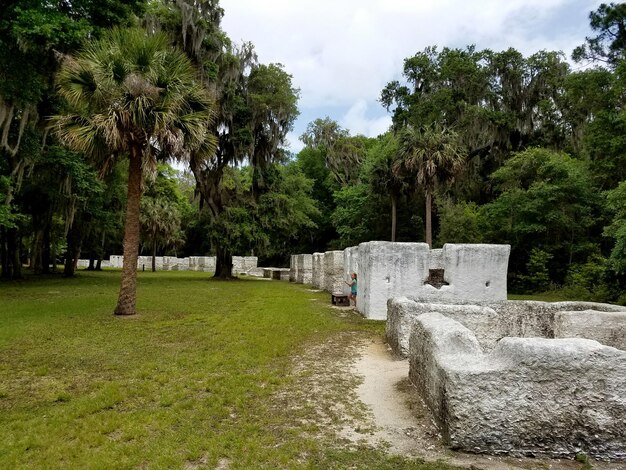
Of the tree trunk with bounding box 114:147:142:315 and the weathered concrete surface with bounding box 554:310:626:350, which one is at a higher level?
the tree trunk with bounding box 114:147:142:315

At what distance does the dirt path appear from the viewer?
12.1 feet

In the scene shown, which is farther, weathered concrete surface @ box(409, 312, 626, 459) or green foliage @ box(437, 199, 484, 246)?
green foliage @ box(437, 199, 484, 246)

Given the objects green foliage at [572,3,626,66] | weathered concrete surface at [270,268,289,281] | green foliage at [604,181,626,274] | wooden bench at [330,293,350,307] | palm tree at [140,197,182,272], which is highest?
green foliage at [572,3,626,66]

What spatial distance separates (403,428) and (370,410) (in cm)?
56

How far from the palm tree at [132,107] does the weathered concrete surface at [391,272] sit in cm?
534

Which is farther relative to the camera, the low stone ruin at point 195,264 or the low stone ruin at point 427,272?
the low stone ruin at point 195,264

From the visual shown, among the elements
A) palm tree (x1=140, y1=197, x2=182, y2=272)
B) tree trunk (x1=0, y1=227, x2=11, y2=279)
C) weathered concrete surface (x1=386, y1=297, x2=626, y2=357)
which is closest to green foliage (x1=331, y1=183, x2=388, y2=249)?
palm tree (x1=140, y1=197, x2=182, y2=272)

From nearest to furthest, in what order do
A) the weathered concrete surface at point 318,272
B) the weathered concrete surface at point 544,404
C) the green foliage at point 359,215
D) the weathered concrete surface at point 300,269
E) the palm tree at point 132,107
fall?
the weathered concrete surface at point 544,404 → the palm tree at point 132,107 → the weathered concrete surface at point 318,272 → the weathered concrete surface at point 300,269 → the green foliage at point 359,215

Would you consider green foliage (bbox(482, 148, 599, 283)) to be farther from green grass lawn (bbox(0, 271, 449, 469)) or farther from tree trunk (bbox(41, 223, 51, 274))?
tree trunk (bbox(41, 223, 51, 274))

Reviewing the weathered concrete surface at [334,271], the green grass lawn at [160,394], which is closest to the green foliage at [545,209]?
the weathered concrete surface at [334,271]

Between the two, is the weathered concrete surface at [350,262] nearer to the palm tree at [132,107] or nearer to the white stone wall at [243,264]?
the palm tree at [132,107]

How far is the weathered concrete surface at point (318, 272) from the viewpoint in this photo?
21.4m

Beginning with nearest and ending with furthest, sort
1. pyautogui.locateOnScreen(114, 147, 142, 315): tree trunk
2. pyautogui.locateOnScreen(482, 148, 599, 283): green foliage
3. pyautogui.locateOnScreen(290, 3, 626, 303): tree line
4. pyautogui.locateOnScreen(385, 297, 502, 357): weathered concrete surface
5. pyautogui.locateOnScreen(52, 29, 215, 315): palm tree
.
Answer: pyautogui.locateOnScreen(385, 297, 502, 357): weathered concrete surface < pyautogui.locateOnScreen(52, 29, 215, 315): palm tree < pyautogui.locateOnScreen(114, 147, 142, 315): tree trunk < pyautogui.locateOnScreen(290, 3, 626, 303): tree line < pyautogui.locateOnScreen(482, 148, 599, 283): green foliage

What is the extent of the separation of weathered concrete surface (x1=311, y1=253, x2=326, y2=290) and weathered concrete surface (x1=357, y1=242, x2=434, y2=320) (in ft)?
29.9
